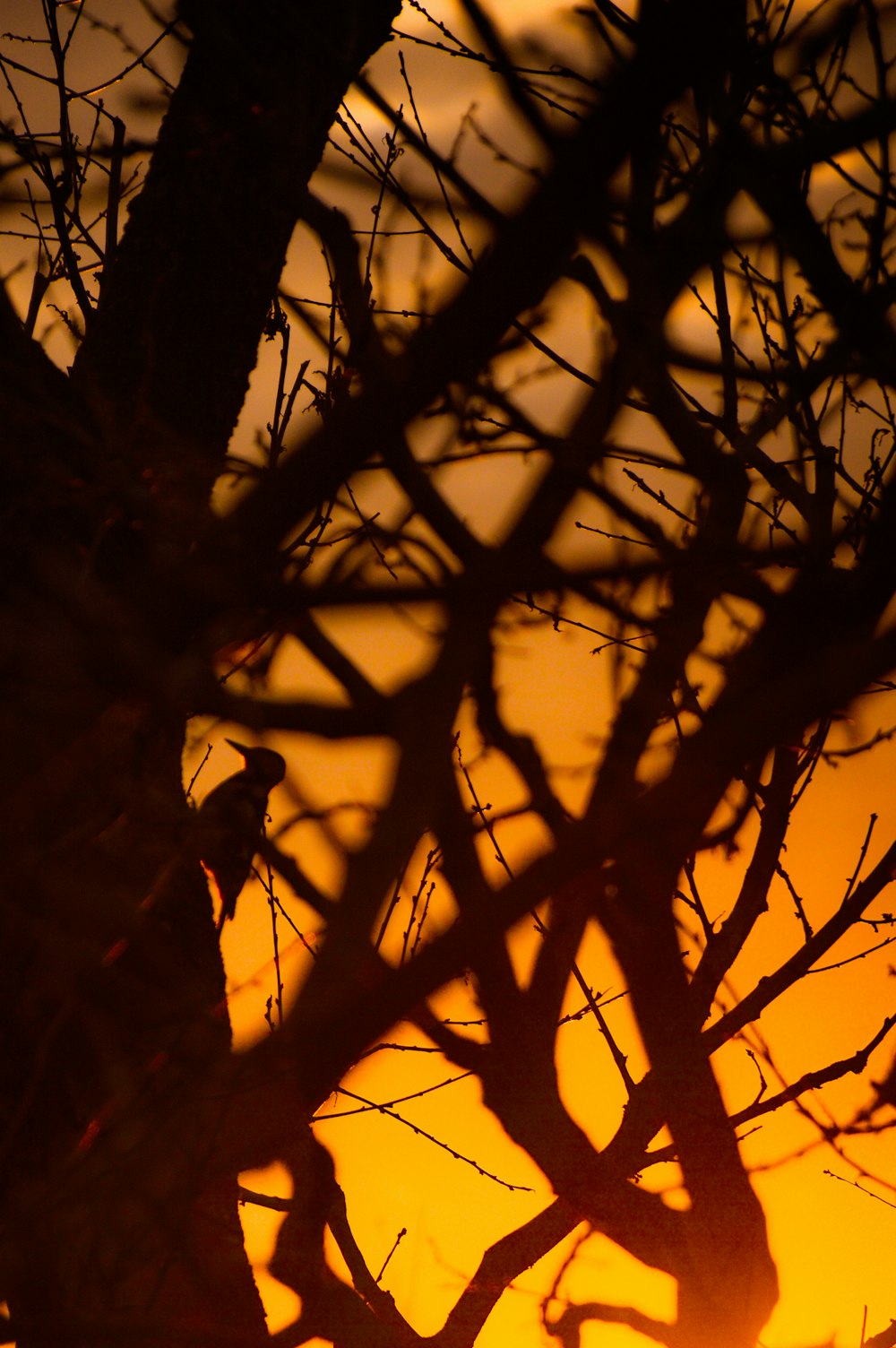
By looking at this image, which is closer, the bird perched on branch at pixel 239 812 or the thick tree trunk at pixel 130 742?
the thick tree trunk at pixel 130 742

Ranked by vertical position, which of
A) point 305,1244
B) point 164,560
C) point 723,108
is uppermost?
point 723,108

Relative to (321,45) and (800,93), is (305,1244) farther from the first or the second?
(800,93)

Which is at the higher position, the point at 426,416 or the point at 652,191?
the point at 652,191

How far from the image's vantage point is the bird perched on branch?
2.47 meters

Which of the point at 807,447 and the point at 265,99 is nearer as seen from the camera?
the point at 265,99

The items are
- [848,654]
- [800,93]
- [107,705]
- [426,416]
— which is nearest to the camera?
[848,654]

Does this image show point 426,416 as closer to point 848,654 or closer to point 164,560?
point 164,560

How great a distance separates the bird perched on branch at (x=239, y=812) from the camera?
2467 mm

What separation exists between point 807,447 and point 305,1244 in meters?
2.88

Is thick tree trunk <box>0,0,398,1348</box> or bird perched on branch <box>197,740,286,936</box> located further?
bird perched on branch <box>197,740,286,936</box>

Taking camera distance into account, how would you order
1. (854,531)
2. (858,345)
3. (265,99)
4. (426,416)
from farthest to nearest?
1. (265,99)
2. (854,531)
3. (858,345)
4. (426,416)

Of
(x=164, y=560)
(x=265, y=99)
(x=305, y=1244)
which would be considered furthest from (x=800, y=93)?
(x=305, y=1244)

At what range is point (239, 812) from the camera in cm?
248

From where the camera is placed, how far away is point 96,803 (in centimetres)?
267
